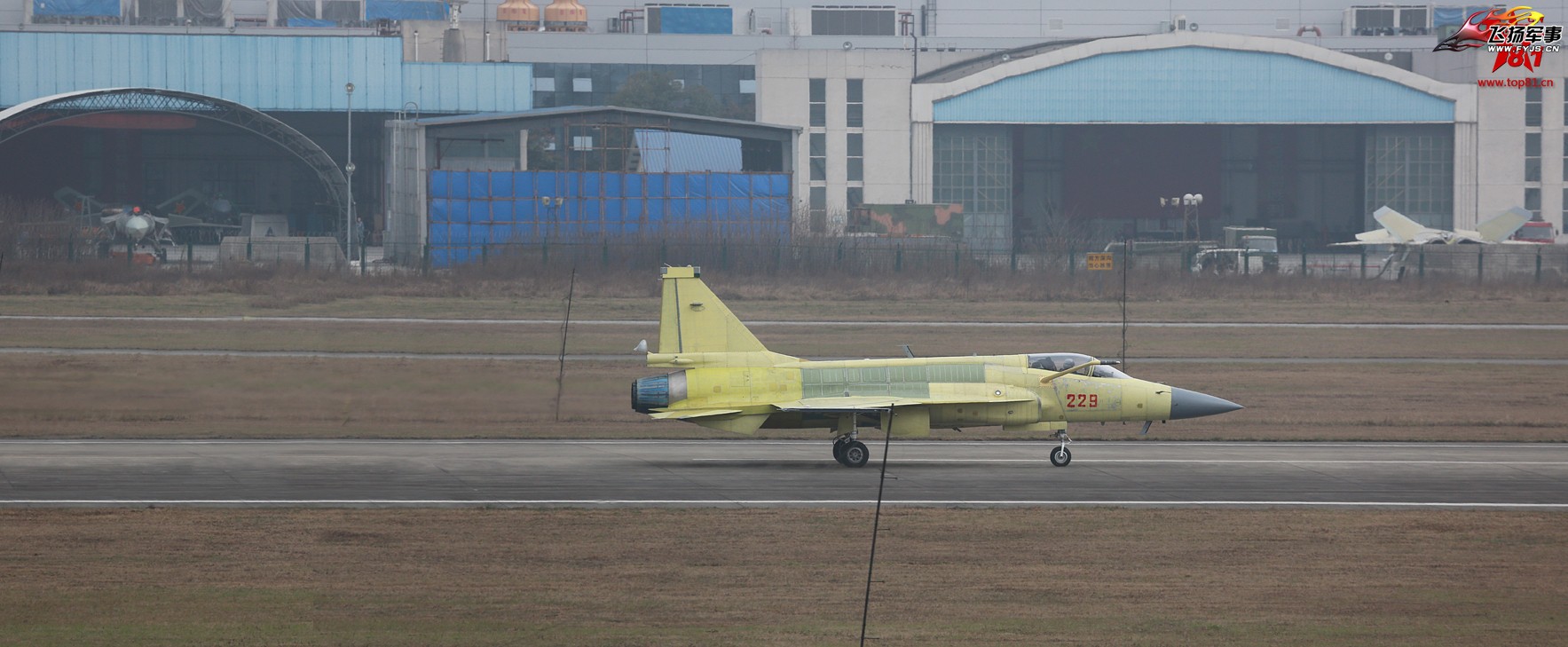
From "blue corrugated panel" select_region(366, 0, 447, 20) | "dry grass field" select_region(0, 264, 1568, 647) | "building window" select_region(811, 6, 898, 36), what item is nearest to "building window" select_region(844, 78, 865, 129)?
"building window" select_region(811, 6, 898, 36)

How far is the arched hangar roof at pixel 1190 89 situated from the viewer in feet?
349

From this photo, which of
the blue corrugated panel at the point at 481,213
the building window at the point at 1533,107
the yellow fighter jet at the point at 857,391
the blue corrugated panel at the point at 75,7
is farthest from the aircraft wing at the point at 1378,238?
the blue corrugated panel at the point at 75,7

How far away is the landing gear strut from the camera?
30438 millimetres

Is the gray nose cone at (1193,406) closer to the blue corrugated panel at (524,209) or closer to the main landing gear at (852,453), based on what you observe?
the main landing gear at (852,453)

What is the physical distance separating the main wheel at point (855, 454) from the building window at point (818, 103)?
80135 mm

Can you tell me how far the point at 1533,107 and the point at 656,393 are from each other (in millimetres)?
96574

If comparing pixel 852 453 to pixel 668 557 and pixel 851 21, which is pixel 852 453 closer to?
pixel 668 557

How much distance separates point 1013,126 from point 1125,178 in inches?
610

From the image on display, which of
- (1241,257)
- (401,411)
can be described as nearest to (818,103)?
(1241,257)

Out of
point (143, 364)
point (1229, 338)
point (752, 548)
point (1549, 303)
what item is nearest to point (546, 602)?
point (752, 548)

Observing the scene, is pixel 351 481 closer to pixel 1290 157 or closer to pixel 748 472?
pixel 748 472

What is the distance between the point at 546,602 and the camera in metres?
18.9

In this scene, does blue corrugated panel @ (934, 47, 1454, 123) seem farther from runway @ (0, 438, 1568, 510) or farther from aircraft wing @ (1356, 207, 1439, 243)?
runway @ (0, 438, 1568, 510)

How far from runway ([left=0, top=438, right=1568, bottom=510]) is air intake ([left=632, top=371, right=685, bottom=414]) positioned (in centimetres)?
124
